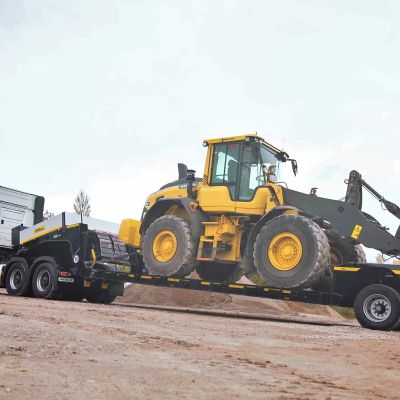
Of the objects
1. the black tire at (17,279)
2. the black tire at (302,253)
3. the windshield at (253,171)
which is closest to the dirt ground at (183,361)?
the black tire at (302,253)

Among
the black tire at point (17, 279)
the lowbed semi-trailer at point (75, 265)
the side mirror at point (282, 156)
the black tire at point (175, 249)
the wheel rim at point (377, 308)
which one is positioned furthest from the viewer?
the black tire at point (17, 279)

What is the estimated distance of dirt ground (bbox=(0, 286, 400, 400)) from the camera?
4.65 metres

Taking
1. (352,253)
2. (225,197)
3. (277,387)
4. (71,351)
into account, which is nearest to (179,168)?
(225,197)

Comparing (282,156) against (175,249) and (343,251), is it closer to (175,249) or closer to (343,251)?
(343,251)

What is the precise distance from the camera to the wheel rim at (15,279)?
55.4 feet

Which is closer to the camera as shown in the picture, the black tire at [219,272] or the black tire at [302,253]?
the black tire at [302,253]

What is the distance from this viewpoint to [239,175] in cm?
1352

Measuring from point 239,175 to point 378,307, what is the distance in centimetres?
433

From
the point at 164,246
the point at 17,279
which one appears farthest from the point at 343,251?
the point at 17,279

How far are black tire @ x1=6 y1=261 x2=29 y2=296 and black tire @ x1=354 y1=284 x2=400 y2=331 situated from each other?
31.3ft

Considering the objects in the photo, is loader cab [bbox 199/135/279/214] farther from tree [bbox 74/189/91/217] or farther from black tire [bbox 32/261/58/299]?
tree [bbox 74/189/91/217]

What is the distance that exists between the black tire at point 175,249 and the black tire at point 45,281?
9.75 feet

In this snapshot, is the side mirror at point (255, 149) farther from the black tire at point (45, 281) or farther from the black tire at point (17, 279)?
the black tire at point (17, 279)

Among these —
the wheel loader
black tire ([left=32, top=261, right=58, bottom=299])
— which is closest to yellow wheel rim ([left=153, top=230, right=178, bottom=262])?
the wheel loader
